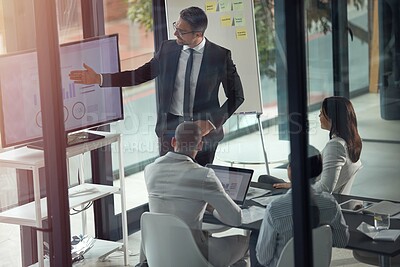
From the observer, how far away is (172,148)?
4.44 meters

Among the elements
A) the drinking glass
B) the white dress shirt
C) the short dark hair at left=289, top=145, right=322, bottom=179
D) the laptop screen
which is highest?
the white dress shirt

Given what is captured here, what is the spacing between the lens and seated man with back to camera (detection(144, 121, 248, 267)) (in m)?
4.24

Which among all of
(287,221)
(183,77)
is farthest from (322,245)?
(183,77)

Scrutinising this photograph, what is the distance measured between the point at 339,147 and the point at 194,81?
0.80 m

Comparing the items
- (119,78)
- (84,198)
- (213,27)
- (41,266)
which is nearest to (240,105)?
(213,27)

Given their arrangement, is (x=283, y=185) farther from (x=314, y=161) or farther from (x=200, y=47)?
(x=200, y=47)

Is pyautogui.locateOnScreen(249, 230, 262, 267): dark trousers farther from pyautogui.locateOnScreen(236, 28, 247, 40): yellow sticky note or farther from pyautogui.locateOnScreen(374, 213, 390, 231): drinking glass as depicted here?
pyautogui.locateOnScreen(236, 28, 247, 40): yellow sticky note

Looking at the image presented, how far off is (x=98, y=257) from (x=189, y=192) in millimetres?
761

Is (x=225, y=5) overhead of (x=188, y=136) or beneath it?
overhead

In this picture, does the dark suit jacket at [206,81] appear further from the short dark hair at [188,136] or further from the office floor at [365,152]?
the office floor at [365,152]

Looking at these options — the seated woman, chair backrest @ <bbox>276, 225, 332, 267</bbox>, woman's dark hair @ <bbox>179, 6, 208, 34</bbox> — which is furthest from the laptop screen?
woman's dark hair @ <bbox>179, 6, 208, 34</bbox>

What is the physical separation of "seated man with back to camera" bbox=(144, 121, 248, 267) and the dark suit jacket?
110 mm

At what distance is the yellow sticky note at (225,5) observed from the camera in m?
4.18

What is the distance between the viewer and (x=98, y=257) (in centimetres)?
481
